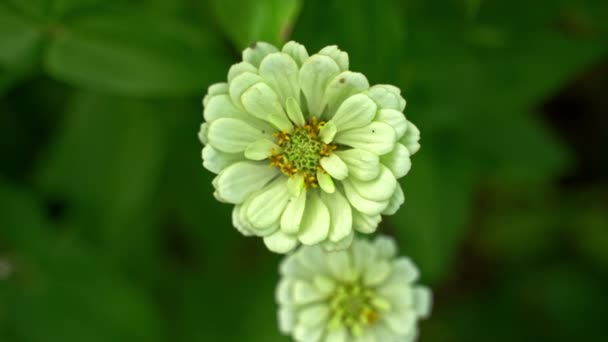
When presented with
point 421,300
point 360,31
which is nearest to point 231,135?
point 360,31

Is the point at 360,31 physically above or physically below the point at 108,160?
above

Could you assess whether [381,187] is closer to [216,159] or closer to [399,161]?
[399,161]

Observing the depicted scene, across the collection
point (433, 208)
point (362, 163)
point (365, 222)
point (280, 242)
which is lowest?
point (280, 242)

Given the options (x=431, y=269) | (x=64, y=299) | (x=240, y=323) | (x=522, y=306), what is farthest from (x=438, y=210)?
(x=64, y=299)

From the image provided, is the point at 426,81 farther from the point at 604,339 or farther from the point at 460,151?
the point at 604,339

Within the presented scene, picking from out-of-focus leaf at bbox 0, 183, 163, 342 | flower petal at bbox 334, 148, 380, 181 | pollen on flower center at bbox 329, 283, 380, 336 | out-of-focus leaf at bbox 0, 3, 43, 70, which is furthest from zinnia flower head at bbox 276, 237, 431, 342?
out-of-focus leaf at bbox 0, 183, 163, 342

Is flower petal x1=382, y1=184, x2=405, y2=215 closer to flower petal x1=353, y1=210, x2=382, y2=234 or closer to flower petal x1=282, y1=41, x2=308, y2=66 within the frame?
flower petal x1=353, y1=210, x2=382, y2=234

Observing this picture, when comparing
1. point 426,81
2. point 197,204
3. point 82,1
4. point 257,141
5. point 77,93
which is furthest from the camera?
point 197,204
